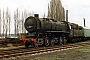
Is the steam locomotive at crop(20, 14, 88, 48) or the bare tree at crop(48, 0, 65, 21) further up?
the bare tree at crop(48, 0, 65, 21)

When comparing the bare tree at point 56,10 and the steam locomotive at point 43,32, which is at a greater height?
the bare tree at point 56,10

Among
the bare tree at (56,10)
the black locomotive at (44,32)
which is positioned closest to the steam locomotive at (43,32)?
the black locomotive at (44,32)

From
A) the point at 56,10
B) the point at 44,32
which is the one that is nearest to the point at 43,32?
the point at 44,32

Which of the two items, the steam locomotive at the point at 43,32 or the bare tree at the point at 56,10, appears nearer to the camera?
the steam locomotive at the point at 43,32

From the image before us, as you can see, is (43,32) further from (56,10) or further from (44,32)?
(56,10)

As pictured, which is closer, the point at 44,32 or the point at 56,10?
the point at 44,32

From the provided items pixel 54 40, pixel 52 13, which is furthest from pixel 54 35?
pixel 52 13

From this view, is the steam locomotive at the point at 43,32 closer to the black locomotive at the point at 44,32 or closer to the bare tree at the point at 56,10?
the black locomotive at the point at 44,32

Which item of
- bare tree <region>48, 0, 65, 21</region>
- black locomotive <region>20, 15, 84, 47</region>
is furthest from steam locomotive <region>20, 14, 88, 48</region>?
bare tree <region>48, 0, 65, 21</region>

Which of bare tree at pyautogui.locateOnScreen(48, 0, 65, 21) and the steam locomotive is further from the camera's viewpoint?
bare tree at pyautogui.locateOnScreen(48, 0, 65, 21)

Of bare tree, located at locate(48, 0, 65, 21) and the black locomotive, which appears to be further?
bare tree, located at locate(48, 0, 65, 21)

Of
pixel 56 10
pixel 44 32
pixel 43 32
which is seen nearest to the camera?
pixel 43 32

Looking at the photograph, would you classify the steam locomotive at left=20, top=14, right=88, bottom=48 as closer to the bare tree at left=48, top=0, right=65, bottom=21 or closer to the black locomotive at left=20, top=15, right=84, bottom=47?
the black locomotive at left=20, top=15, right=84, bottom=47

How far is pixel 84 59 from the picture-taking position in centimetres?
1318
